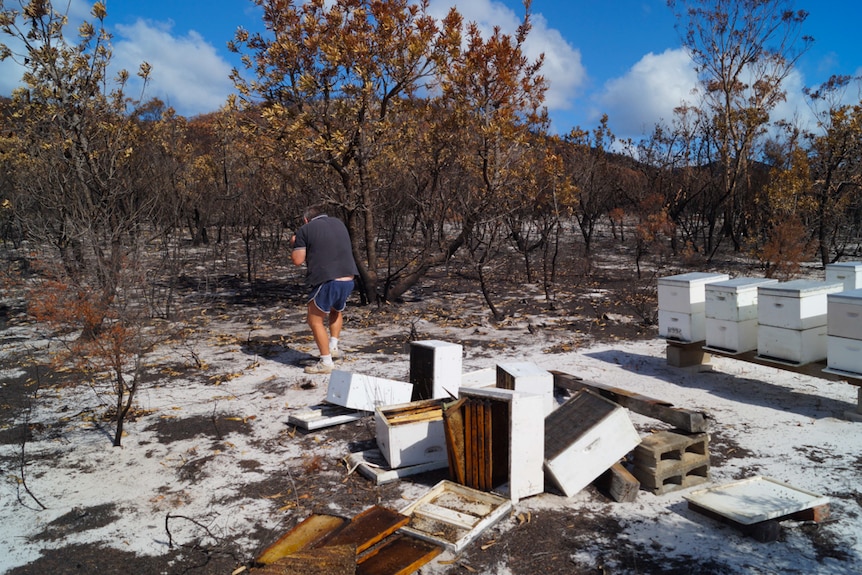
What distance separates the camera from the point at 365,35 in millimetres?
9867

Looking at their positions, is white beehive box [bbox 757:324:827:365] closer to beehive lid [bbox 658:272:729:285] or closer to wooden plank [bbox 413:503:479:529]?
beehive lid [bbox 658:272:729:285]

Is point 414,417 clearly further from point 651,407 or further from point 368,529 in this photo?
point 651,407

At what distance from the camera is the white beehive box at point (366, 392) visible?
17.6ft

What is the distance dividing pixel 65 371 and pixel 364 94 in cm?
587

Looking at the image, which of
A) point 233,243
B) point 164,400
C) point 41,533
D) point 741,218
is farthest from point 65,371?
point 741,218

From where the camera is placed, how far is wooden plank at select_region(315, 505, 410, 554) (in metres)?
3.45

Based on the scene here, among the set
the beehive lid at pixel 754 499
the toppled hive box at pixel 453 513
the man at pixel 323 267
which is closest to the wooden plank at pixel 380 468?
the toppled hive box at pixel 453 513

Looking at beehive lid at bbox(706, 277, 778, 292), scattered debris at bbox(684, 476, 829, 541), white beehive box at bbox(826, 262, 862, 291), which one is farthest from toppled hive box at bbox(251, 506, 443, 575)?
white beehive box at bbox(826, 262, 862, 291)

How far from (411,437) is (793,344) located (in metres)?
3.73

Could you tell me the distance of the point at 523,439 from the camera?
3900 mm

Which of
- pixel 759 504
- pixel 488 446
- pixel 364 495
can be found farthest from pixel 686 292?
pixel 364 495

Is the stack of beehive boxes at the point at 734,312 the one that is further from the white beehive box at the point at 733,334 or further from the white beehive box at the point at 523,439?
the white beehive box at the point at 523,439

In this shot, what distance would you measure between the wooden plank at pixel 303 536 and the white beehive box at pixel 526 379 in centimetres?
154

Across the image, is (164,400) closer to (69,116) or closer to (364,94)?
(69,116)
